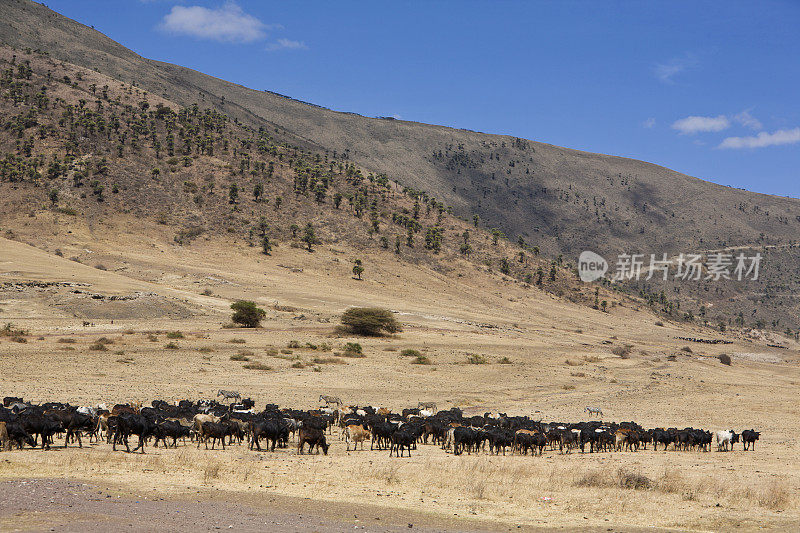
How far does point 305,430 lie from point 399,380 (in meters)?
23.0

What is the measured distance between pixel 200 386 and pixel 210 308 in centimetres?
3236

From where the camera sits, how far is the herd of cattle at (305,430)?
65.0 feet

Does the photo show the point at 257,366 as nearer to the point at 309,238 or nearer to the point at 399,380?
the point at 399,380

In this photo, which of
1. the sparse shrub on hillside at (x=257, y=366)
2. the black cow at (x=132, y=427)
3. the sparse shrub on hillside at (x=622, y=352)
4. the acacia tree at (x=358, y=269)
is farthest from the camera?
the acacia tree at (x=358, y=269)

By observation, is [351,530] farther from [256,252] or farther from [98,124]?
[98,124]

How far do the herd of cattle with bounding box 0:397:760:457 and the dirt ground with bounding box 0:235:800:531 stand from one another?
702mm

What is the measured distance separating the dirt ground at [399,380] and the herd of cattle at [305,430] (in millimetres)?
702

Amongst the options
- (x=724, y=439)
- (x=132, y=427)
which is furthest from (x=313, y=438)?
(x=724, y=439)

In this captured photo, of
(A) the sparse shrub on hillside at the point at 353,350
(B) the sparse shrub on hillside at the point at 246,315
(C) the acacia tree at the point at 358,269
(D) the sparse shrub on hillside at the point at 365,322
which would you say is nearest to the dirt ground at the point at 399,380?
(A) the sparse shrub on hillside at the point at 353,350

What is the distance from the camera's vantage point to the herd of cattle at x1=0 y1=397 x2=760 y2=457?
65.0ft

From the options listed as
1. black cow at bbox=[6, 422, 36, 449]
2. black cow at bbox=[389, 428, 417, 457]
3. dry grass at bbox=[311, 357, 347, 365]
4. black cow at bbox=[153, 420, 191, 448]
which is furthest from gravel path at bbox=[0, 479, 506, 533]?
dry grass at bbox=[311, 357, 347, 365]

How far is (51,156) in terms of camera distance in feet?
366

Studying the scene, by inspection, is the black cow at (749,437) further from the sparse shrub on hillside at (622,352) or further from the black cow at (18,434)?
the sparse shrub on hillside at (622,352)

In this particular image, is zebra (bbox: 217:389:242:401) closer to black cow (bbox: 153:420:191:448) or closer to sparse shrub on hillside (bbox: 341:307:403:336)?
black cow (bbox: 153:420:191:448)
